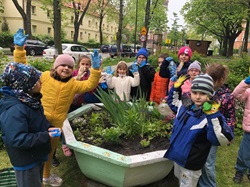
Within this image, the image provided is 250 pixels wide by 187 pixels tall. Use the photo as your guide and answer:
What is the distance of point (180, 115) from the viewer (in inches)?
86.9

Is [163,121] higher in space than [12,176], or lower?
higher

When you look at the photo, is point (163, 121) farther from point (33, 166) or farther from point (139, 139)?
point (33, 166)

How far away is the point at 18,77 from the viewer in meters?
1.70

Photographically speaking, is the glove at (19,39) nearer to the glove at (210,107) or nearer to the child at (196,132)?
the child at (196,132)

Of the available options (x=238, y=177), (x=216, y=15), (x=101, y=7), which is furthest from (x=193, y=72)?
(x=101, y=7)

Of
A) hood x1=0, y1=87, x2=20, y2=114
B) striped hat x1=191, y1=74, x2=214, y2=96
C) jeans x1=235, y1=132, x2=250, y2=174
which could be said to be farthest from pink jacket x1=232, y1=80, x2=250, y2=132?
hood x1=0, y1=87, x2=20, y2=114

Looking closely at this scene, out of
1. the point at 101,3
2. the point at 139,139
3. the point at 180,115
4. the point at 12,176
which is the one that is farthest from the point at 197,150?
the point at 101,3

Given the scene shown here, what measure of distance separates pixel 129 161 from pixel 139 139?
0.68m

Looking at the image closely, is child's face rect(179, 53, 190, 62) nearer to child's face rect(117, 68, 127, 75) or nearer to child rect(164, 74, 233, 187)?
child's face rect(117, 68, 127, 75)

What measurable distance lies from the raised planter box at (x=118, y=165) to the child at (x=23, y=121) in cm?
51

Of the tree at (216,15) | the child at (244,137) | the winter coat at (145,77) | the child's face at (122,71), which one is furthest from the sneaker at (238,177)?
the tree at (216,15)

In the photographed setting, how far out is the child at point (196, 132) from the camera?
1893mm

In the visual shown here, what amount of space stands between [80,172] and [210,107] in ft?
6.17

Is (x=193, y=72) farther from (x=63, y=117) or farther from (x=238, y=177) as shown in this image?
(x=63, y=117)
